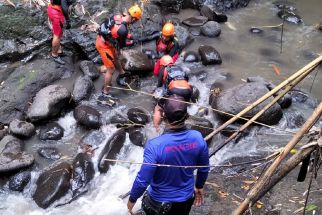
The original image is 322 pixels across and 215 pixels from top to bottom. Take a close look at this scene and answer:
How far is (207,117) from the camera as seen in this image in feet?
28.6

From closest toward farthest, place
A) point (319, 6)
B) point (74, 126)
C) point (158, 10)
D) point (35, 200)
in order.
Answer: point (35, 200) < point (74, 126) < point (158, 10) < point (319, 6)

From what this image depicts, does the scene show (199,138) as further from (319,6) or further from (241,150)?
(319,6)

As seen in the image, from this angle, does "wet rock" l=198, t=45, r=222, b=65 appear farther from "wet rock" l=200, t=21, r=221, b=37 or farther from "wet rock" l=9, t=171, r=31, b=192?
"wet rock" l=9, t=171, r=31, b=192

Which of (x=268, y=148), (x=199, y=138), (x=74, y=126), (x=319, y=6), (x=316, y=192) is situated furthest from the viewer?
(x=319, y=6)

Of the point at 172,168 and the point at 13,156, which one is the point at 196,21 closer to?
the point at 13,156

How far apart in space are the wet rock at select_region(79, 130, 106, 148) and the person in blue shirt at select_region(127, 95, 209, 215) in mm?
3615

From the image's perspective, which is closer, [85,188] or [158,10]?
[85,188]

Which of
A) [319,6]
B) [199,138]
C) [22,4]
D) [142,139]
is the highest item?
[199,138]

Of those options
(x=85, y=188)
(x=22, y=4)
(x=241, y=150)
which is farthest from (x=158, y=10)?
(x=85, y=188)

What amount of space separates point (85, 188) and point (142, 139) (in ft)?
4.87

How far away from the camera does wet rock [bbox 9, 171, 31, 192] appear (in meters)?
7.08

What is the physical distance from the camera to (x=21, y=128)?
7816mm

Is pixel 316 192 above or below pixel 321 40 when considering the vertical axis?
above

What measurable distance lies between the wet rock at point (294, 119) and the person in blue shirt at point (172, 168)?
4623 mm
